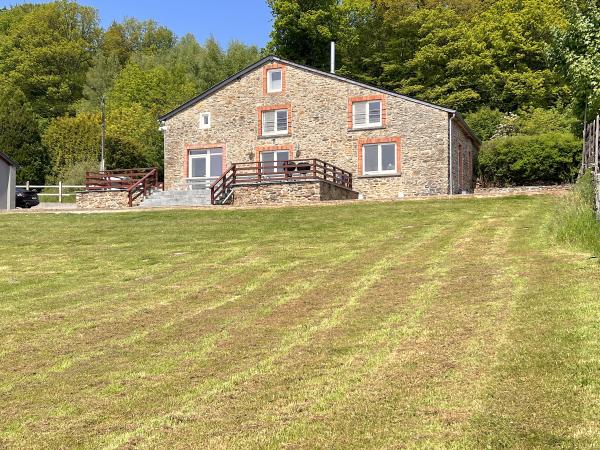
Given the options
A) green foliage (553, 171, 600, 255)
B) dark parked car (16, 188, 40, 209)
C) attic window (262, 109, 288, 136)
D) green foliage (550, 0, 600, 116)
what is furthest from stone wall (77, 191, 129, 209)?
green foliage (553, 171, 600, 255)

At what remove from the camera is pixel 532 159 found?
108ft

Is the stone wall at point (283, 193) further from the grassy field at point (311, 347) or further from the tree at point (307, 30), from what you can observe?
the tree at point (307, 30)

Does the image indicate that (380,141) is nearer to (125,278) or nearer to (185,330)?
(125,278)

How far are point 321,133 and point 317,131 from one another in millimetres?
248

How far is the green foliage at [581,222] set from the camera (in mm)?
10430

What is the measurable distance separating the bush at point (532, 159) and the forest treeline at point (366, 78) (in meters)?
0.06

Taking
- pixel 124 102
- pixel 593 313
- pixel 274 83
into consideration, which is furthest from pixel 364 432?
pixel 124 102

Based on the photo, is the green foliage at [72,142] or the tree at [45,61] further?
the tree at [45,61]

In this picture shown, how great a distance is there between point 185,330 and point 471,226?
9356 mm

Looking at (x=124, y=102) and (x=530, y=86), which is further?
(x=124, y=102)

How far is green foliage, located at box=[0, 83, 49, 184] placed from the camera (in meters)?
47.8

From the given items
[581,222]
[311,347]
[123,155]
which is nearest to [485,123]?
[123,155]

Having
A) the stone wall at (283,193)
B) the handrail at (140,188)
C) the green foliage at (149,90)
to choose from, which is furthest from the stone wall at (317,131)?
the green foliage at (149,90)

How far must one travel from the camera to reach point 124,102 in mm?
63812
